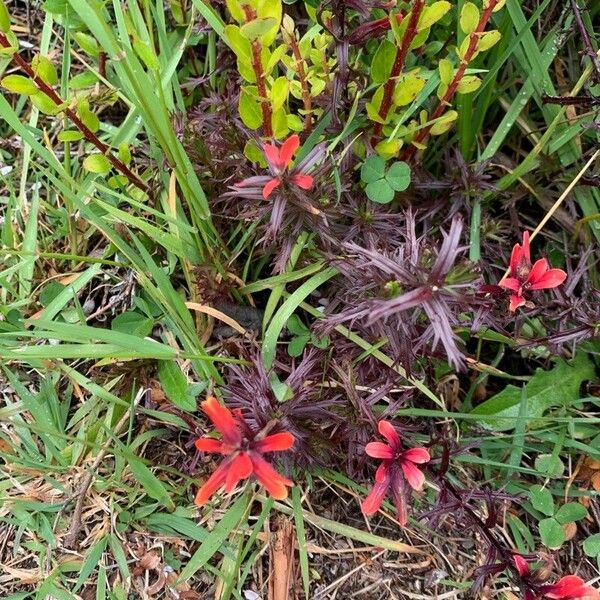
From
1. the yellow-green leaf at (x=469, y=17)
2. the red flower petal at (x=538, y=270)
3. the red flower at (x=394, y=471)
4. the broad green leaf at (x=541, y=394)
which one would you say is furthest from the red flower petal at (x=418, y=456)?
the yellow-green leaf at (x=469, y=17)

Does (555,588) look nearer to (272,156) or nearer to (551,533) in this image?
(551,533)

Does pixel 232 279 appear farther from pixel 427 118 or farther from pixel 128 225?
pixel 427 118

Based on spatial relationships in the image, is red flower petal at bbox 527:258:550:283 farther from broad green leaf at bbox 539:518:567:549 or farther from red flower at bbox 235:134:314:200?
broad green leaf at bbox 539:518:567:549

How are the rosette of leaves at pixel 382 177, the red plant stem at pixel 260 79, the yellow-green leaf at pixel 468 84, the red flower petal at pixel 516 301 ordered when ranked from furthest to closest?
the rosette of leaves at pixel 382 177 → the yellow-green leaf at pixel 468 84 → the red flower petal at pixel 516 301 → the red plant stem at pixel 260 79

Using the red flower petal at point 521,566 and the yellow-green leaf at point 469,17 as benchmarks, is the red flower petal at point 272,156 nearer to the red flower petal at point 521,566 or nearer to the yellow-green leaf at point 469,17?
the yellow-green leaf at point 469,17

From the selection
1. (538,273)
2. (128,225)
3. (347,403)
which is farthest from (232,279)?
(538,273)

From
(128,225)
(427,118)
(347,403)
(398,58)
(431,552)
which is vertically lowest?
(431,552)
